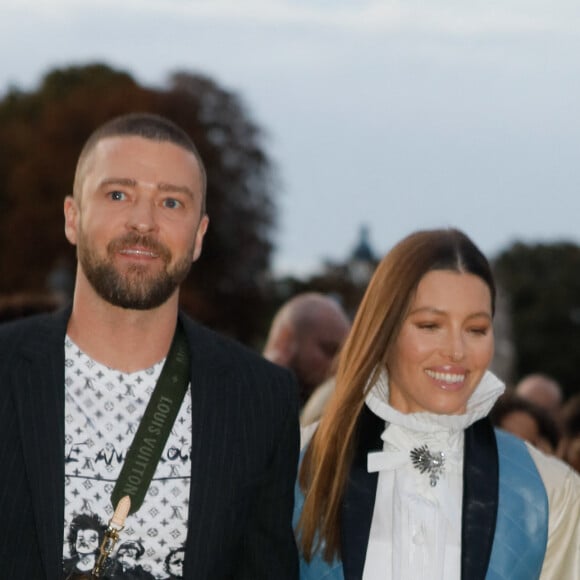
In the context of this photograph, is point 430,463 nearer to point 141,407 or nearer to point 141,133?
point 141,407

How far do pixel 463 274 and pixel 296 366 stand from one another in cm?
386

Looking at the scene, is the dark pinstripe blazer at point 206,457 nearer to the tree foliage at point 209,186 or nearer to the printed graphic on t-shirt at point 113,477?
the printed graphic on t-shirt at point 113,477

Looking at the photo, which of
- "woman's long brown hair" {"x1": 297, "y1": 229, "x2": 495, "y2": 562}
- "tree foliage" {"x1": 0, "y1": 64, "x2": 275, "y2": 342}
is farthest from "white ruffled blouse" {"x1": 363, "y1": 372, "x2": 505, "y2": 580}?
"tree foliage" {"x1": 0, "y1": 64, "x2": 275, "y2": 342}

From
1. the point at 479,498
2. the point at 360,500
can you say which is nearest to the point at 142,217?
the point at 360,500

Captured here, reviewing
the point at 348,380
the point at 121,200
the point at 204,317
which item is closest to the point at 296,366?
the point at 348,380

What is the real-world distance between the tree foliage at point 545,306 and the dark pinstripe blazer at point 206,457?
228 ft

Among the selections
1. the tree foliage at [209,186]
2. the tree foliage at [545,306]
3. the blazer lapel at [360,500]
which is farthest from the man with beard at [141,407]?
the tree foliage at [545,306]

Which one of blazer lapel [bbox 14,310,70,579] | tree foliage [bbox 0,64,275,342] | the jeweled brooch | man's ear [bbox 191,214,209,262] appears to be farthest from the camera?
tree foliage [bbox 0,64,275,342]

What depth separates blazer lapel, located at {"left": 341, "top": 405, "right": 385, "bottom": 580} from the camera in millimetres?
5484

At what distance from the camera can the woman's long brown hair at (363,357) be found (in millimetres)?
5641

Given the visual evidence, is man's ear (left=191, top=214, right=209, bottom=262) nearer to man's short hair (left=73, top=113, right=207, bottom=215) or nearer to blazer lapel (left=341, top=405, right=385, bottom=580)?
man's short hair (left=73, top=113, right=207, bottom=215)

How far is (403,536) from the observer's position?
18.0 ft

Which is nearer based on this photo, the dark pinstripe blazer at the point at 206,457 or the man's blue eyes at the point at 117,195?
the dark pinstripe blazer at the point at 206,457

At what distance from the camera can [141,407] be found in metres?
5.22
